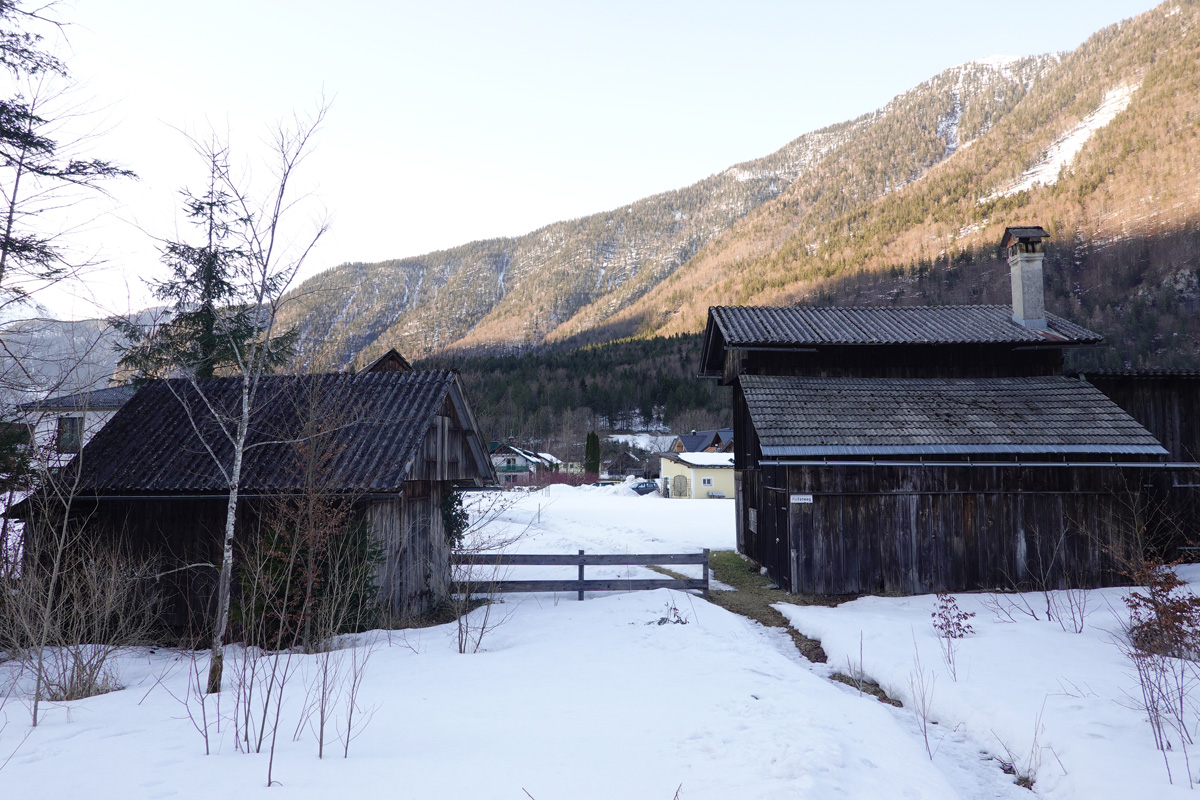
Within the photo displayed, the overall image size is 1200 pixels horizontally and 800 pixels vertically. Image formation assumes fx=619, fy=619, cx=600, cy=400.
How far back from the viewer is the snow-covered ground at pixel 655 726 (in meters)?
5.02

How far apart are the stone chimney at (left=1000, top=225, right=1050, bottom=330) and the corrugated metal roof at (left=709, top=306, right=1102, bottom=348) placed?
396 millimetres

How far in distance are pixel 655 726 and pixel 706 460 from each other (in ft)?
149

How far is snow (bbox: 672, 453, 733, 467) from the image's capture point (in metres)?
50.2

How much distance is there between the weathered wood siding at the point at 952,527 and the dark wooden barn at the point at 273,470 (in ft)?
27.9

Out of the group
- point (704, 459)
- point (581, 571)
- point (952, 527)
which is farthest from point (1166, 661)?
point (704, 459)

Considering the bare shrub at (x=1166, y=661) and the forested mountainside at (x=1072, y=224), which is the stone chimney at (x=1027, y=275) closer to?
the bare shrub at (x=1166, y=661)

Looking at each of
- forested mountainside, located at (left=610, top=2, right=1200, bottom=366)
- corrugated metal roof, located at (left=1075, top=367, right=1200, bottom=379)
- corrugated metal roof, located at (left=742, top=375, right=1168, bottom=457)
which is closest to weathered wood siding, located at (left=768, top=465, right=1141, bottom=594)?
corrugated metal roof, located at (left=742, top=375, right=1168, bottom=457)

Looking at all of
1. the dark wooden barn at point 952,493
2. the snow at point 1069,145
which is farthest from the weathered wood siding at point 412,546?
the snow at point 1069,145

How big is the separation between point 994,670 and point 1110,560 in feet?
30.2

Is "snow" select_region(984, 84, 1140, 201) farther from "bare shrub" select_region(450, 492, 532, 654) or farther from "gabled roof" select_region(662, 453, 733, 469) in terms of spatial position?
"bare shrub" select_region(450, 492, 532, 654)

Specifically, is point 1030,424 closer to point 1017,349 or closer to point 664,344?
point 1017,349

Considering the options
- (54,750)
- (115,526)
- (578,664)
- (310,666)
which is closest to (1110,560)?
(578,664)

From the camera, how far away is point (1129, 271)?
3905 inches

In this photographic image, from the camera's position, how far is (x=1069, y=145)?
16712 cm
